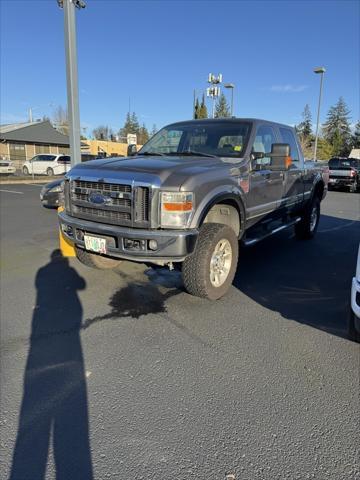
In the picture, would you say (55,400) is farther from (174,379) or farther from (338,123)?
(338,123)

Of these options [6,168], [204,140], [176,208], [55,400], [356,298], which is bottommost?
[55,400]

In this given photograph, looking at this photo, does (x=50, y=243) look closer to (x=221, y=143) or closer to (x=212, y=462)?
(x=221, y=143)

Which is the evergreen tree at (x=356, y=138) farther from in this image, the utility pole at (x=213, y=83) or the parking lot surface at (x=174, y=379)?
the parking lot surface at (x=174, y=379)

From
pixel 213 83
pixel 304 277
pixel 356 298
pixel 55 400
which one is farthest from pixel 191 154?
pixel 213 83

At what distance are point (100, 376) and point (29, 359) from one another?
0.69 m

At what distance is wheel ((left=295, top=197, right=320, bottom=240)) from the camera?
Answer: 7.23 metres

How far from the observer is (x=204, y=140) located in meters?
5.10

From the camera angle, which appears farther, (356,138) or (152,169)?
(356,138)

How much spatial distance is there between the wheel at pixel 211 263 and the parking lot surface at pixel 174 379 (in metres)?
0.21

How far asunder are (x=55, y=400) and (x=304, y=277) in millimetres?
3761

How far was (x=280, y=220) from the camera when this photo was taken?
6.09 m

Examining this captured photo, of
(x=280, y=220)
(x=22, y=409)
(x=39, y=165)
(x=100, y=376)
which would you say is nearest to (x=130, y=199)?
(x=100, y=376)

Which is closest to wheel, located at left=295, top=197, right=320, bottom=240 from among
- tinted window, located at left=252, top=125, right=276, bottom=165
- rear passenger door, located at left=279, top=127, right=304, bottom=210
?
rear passenger door, located at left=279, top=127, right=304, bottom=210

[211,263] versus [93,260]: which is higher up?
[211,263]
